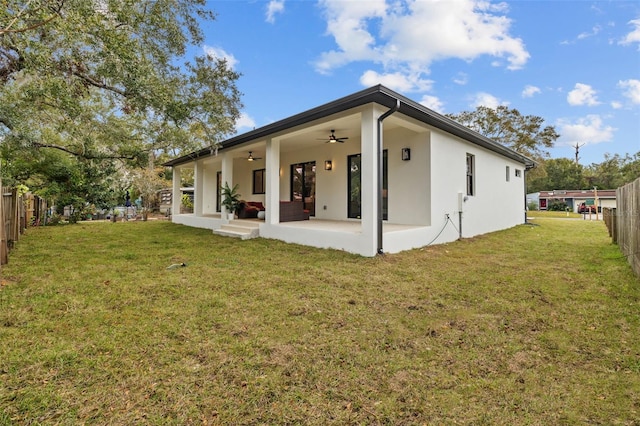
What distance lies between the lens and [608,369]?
2162 millimetres

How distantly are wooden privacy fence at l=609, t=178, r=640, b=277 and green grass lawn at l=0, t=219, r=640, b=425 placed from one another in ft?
1.19

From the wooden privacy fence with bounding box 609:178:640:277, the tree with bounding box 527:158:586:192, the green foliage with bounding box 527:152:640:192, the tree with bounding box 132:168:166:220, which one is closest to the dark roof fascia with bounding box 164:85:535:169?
the wooden privacy fence with bounding box 609:178:640:277

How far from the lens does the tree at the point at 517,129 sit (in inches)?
869

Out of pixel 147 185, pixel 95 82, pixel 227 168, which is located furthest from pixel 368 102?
pixel 147 185

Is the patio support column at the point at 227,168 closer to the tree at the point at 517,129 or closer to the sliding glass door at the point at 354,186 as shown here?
the sliding glass door at the point at 354,186

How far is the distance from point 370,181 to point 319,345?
372 centimetres

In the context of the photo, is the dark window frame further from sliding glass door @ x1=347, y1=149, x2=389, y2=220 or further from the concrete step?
sliding glass door @ x1=347, y1=149, x2=389, y2=220

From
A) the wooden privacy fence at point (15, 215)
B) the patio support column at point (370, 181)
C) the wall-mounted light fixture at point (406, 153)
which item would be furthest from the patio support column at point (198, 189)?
the patio support column at point (370, 181)

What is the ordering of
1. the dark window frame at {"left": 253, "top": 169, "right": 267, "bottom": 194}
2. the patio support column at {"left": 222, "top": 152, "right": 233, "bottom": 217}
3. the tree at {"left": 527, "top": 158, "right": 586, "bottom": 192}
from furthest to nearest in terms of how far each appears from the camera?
the tree at {"left": 527, "top": 158, "right": 586, "bottom": 192} < the dark window frame at {"left": 253, "top": 169, "right": 267, "bottom": 194} < the patio support column at {"left": 222, "top": 152, "right": 233, "bottom": 217}

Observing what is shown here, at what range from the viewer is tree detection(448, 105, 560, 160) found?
72.4ft

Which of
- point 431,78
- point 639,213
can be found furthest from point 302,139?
point 431,78

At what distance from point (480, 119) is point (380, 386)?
83.7 feet

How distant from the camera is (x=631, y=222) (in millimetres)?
4840

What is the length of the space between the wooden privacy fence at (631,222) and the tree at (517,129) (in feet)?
61.0
